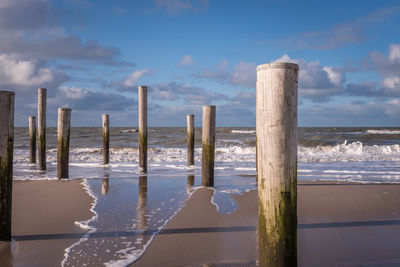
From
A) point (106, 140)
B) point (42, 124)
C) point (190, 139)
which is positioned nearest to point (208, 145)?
point (190, 139)

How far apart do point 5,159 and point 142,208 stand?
2237mm

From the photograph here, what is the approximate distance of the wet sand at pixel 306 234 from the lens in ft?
11.1

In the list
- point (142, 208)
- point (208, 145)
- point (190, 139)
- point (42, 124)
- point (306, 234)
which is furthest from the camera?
point (190, 139)

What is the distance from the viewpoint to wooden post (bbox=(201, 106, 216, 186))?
7520 millimetres

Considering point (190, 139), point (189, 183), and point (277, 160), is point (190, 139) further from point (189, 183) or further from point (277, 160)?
point (277, 160)

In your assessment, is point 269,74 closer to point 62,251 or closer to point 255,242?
point 255,242

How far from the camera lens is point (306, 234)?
414 cm

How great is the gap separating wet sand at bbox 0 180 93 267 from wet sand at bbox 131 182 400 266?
104 cm

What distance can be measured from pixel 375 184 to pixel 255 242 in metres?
5.01

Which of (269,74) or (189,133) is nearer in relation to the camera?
(269,74)

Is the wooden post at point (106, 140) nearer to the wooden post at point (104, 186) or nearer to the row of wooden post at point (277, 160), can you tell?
the wooden post at point (104, 186)

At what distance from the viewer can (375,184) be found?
7.59 m

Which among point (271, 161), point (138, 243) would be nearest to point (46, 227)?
point (138, 243)

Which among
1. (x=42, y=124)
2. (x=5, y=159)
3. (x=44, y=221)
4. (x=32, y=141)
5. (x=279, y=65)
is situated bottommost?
(x=44, y=221)
